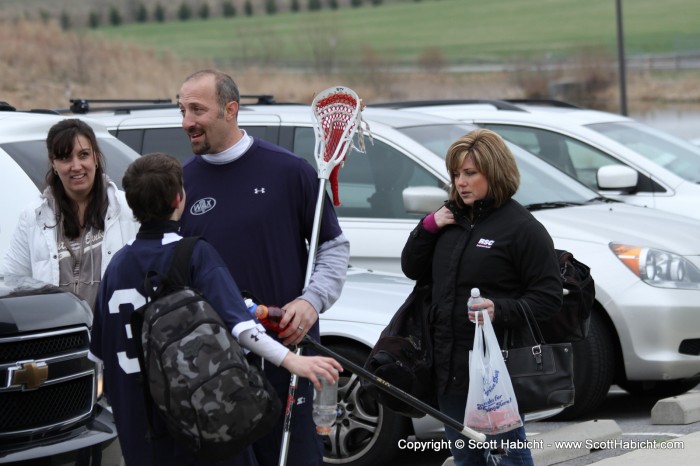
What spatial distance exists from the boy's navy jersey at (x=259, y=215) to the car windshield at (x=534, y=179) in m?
3.66

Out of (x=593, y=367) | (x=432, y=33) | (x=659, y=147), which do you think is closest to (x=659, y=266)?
(x=593, y=367)

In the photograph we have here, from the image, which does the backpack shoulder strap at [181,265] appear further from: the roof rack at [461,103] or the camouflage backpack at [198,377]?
the roof rack at [461,103]

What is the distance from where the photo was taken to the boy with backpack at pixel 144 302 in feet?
12.8

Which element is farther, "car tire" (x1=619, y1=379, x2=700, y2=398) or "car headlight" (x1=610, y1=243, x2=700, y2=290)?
"car tire" (x1=619, y1=379, x2=700, y2=398)

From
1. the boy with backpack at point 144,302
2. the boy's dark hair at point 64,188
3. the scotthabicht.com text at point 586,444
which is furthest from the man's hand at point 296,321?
the scotthabicht.com text at point 586,444

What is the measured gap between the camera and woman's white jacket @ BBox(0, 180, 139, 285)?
205 inches

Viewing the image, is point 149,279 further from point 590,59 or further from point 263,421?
point 590,59

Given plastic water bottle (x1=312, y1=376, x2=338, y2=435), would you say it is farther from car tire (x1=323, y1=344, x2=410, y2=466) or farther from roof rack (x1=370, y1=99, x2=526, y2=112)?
roof rack (x1=370, y1=99, x2=526, y2=112)

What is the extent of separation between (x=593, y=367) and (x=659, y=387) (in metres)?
1.19

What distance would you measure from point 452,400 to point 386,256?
328cm

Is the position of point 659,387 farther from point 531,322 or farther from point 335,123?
point 335,123

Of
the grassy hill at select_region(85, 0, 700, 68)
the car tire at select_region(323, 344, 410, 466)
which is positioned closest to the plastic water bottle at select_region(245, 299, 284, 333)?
the car tire at select_region(323, 344, 410, 466)

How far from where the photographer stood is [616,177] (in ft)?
31.8

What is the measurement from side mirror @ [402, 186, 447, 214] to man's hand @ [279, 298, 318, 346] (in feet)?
10.4
